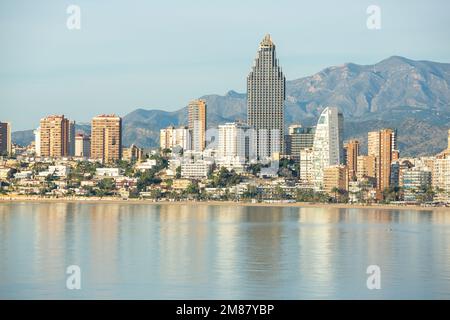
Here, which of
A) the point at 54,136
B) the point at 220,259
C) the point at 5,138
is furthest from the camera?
the point at 54,136

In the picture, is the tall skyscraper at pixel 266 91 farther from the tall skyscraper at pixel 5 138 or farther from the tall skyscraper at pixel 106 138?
the tall skyscraper at pixel 5 138

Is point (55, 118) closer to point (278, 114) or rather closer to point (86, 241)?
point (278, 114)

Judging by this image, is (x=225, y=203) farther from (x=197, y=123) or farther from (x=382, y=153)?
Answer: (x=197, y=123)

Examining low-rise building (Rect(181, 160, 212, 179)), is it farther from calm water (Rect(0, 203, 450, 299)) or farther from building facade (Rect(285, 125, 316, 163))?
calm water (Rect(0, 203, 450, 299))

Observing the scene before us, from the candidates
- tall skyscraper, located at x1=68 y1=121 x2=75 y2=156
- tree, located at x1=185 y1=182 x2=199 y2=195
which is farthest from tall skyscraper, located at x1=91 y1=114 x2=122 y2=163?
tree, located at x1=185 y1=182 x2=199 y2=195

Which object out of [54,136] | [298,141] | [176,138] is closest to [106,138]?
[54,136]

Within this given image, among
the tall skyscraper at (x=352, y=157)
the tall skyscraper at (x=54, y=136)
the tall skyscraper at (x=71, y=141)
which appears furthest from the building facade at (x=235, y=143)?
the tall skyscraper at (x=71, y=141)
